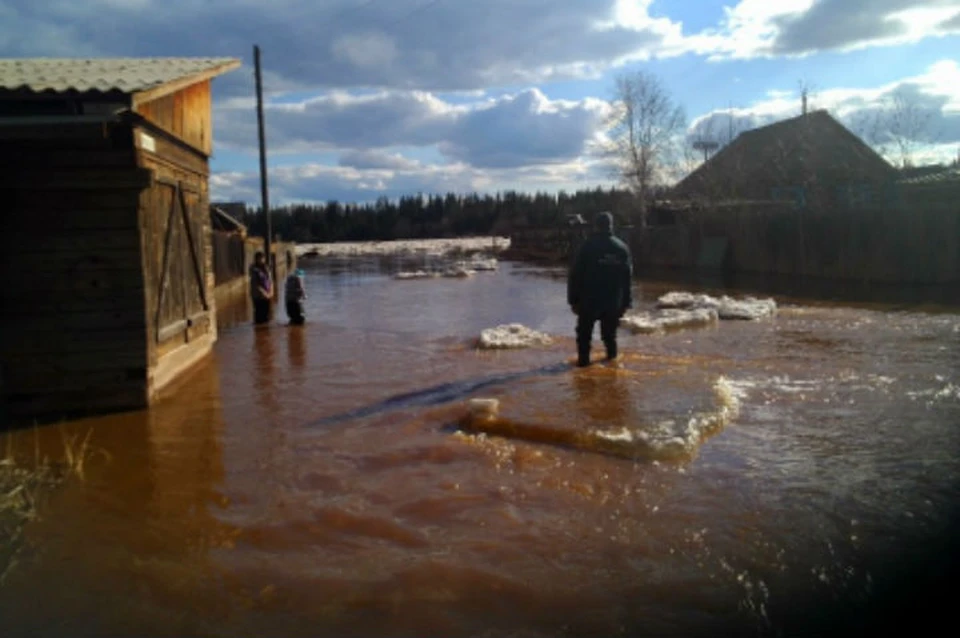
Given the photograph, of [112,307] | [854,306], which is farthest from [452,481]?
[854,306]

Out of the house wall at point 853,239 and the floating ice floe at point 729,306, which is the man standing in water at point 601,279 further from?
the house wall at point 853,239

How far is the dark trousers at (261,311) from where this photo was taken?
1625 centimetres

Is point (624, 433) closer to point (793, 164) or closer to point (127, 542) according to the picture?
point (127, 542)

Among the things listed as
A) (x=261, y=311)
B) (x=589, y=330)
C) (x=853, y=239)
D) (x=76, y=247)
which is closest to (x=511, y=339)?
(x=589, y=330)

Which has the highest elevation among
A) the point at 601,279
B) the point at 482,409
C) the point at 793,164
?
A: the point at 793,164

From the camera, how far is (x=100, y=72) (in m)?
8.98

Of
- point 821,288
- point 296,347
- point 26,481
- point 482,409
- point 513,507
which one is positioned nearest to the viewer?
point 513,507

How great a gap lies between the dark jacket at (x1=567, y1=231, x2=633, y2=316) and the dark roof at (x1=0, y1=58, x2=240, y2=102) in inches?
211

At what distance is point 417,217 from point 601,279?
134 m

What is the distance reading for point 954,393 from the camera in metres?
8.00

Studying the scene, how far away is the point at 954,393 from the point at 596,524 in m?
5.42

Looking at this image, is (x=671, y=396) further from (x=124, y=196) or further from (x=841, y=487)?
(x=124, y=196)

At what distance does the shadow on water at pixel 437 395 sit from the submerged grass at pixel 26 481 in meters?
2.12

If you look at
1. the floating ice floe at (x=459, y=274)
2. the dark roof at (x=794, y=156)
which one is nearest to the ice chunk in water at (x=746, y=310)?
the floating ice floe at (x=459, y=274)
